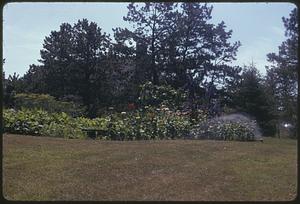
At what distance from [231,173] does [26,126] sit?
20.4ft

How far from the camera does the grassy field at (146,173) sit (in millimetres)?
4613

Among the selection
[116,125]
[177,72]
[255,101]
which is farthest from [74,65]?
[116,125]

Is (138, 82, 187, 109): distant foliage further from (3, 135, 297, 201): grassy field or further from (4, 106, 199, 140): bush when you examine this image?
(3, 135, 297, 201): grassy field

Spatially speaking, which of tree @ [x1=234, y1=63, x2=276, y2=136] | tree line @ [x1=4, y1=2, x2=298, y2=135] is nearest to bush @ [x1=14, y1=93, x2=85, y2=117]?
tree line @ [x1=4, y1=2, x2=298, y2=135]

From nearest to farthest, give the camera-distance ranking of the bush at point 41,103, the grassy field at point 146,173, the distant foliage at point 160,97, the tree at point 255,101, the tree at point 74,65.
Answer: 1. the grassy field at point 146,173
2. the distant foliage at point 160,97
3. the bush at point 41,103
4. the tree at point 255,101
5. the tree at point 74,65

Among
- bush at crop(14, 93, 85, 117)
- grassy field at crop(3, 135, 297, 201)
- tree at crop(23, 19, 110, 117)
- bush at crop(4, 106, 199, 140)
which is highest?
tree at crop(23, 19, 110, 117)

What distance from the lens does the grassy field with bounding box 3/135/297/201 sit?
4613mm

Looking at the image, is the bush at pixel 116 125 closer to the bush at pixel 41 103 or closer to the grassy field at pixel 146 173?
the grassy field at pixel 146 173

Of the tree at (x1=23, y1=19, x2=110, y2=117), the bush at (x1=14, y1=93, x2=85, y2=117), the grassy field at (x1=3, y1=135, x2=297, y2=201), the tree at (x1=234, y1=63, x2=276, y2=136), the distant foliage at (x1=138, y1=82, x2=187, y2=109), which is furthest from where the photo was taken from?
the tree at (x1=23, y1=19, x2=110, y2=117)

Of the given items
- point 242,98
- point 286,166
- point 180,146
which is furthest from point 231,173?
point 242,98

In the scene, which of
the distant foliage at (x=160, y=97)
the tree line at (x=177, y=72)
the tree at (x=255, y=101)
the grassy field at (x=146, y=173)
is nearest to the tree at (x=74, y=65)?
the tree line at (x=177, y=72)

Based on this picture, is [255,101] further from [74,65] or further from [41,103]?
[74,65]

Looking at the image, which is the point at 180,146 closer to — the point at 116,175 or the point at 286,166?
the point at 286,166

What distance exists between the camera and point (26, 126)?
10719 millimetres
